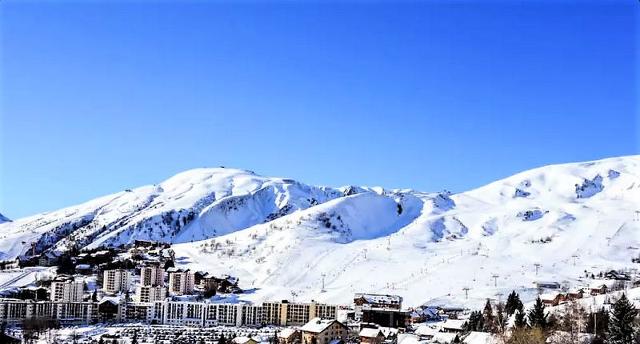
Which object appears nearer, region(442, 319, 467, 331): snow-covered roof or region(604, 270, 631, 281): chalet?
region(442, 319, 467, 331): snow-covered roof

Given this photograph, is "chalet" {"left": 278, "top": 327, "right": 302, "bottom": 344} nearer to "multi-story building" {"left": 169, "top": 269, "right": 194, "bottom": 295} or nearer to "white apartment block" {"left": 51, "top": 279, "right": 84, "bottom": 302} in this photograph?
"white apartment block" {"left": 51, "top": 279, "right": 84, "bottom": 302}

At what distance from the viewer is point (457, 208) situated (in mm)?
105250

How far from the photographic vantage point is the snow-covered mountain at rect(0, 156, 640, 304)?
6178 centimetres

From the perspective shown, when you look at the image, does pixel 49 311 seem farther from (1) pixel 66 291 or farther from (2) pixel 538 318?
(2) pixel 538 318

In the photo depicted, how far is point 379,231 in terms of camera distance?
298 ft

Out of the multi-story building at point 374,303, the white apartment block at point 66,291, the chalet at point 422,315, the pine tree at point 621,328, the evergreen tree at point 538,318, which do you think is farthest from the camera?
the white apartment block at point 66,291

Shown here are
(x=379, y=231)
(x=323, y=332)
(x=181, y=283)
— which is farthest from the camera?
(x=379, y=231)

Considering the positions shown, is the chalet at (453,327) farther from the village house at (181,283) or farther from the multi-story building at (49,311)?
the village house at (181,283)

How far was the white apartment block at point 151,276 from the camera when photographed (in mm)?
58688

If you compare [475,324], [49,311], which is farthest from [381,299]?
[49,311]

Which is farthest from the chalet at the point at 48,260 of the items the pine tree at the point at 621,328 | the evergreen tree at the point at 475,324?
the pine tree at the point at 621,328

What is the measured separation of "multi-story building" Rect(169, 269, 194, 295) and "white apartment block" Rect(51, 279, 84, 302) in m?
7.01

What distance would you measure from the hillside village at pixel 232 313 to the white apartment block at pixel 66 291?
0.07 m

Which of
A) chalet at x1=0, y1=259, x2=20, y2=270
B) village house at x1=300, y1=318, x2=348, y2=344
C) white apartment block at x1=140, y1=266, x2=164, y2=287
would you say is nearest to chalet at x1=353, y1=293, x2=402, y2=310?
village house at x1=300, y1=318, x2=348, y2=344
